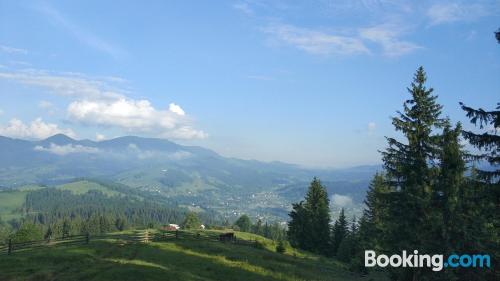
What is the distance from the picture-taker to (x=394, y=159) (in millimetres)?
34844

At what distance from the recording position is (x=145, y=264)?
3784cm

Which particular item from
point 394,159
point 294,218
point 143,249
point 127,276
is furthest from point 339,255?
point 127,276

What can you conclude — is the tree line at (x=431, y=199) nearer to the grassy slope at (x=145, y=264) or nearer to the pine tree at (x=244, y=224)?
the grassy slope at (x=145, y=264)

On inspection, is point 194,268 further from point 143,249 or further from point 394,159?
point 394,159

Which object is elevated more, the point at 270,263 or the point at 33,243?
the point at 270,263

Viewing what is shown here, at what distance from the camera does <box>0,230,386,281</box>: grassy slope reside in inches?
1289

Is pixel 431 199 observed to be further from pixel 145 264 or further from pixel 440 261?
pixel 145 264

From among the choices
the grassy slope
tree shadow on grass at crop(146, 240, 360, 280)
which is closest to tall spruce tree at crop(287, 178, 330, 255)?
tree shadow on grass at crop(146, 240, 360, 280)

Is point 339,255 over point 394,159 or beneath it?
beneath

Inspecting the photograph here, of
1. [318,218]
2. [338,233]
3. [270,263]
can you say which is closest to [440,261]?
[270,263]

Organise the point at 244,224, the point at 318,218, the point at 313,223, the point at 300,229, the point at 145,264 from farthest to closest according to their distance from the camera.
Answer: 1. the point at 244,224
2. the point at 300,229
3. the point at 313,223
4. the point at 318,218
5. the point at 145,264

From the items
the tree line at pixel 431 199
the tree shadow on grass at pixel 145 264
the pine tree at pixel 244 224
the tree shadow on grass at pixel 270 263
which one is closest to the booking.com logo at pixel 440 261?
the tree line at pixel 431 199

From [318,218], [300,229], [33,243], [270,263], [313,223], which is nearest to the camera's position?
[270,263]

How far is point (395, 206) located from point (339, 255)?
47.5 metres
